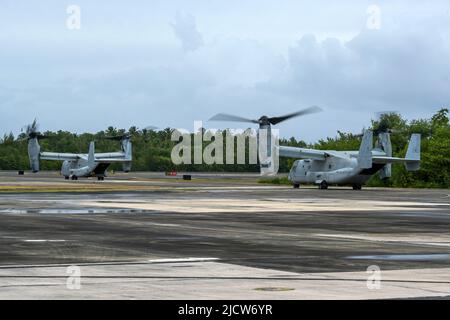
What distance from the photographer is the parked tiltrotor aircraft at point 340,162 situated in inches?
3388

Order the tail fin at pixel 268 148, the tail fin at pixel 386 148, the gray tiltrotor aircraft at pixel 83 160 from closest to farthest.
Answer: the tail fin at pixel 268 148 → the tail fin at pixel 386 148 → the gray tiltrotor aircraft at pixel 83 160

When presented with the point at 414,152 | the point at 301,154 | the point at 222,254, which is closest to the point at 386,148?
the point at 414,152

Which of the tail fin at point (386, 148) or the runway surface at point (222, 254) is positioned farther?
the tail fin at point (386, 148)

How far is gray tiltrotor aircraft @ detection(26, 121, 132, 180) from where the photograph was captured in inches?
4843

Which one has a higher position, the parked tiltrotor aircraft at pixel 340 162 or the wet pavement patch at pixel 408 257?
the parked tiltrotor aircraft at pixel 340 162

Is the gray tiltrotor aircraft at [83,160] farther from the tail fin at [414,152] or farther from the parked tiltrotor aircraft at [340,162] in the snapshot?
the tail fin at [414,152]

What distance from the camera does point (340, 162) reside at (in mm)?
89938

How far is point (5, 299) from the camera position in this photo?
1433 cm

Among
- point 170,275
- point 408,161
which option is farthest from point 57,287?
point 408,161

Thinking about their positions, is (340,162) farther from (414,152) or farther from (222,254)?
(222,254)

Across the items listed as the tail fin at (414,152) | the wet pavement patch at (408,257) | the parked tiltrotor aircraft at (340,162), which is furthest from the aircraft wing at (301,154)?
the wet pavement patch at (408,257)
